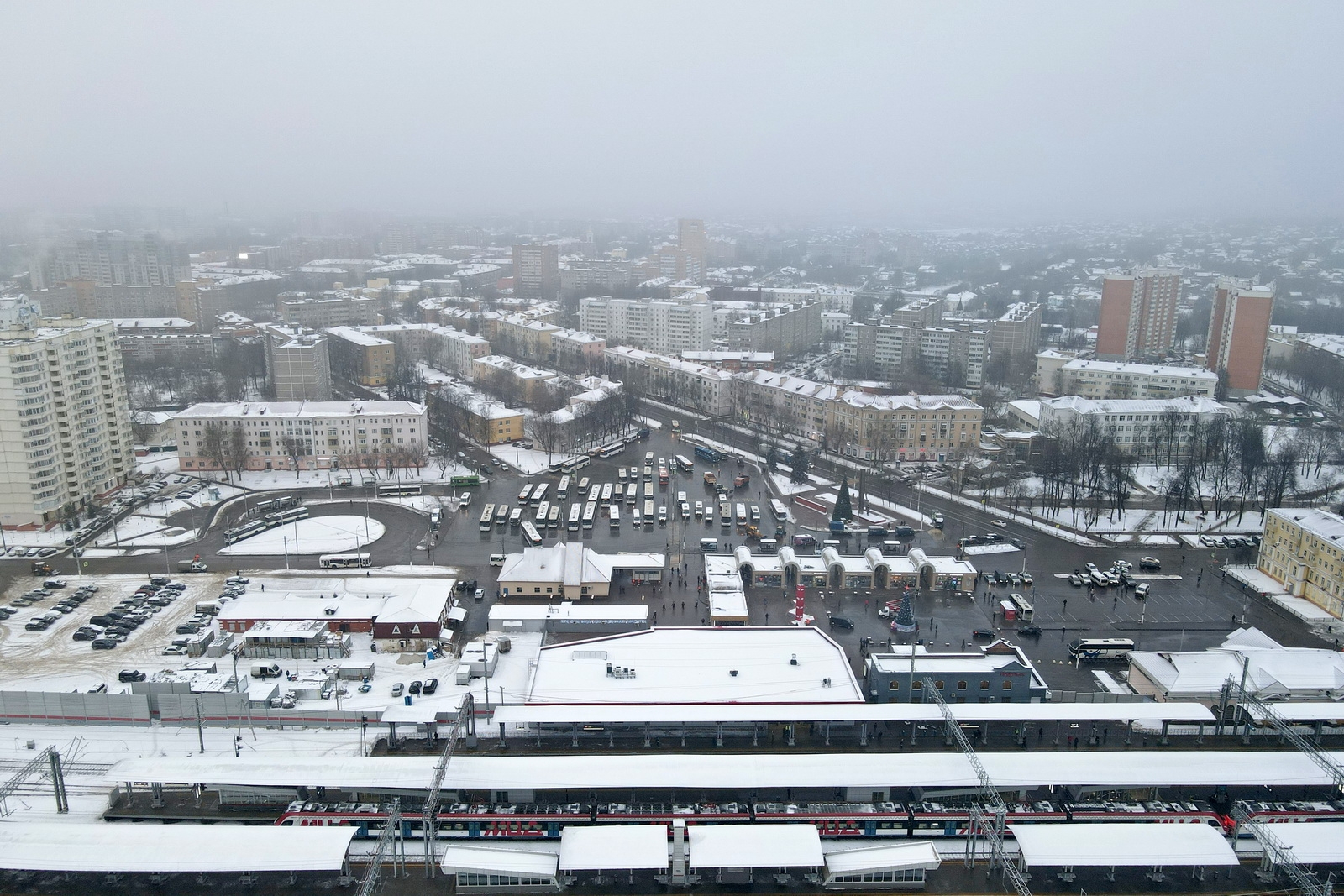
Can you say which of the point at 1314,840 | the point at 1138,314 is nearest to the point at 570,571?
the point at 1314,840

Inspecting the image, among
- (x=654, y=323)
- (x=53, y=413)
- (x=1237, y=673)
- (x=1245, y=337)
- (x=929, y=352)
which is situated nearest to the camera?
(x=1237, y=673)

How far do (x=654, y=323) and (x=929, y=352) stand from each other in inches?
642

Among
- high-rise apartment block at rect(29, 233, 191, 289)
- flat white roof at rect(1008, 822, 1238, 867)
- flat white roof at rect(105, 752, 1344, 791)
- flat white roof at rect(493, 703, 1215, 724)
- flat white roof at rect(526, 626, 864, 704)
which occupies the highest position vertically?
high-rise apartment block at rect(29, 233, 191, 289)

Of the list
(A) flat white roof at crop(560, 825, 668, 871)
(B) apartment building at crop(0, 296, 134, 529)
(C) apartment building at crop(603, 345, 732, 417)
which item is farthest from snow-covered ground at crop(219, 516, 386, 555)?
(C) apartment building at crop(603, 345, 732, 417)

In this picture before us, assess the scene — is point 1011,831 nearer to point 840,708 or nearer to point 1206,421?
point 840,708

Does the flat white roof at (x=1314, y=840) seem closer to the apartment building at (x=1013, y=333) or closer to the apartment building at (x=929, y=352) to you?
the apartment building at (x=929, y=352)

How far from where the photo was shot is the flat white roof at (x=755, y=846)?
12.1m

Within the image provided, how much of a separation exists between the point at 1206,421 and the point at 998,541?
14325mm

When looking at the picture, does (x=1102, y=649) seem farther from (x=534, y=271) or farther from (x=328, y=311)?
(x=534, y=271)

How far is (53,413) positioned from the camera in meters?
26.8

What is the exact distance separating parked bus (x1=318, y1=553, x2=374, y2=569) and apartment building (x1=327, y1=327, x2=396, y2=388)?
2329 centimetres

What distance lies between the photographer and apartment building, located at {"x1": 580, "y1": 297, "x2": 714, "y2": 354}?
5394 centimetres

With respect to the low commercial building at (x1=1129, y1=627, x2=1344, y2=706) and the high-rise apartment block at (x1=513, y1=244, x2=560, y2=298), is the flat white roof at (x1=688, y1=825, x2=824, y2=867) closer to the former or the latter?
the low commercial building at (x1=1129, y1=627, x2=1344, y2=706)

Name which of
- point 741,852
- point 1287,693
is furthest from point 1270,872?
point 741,852
